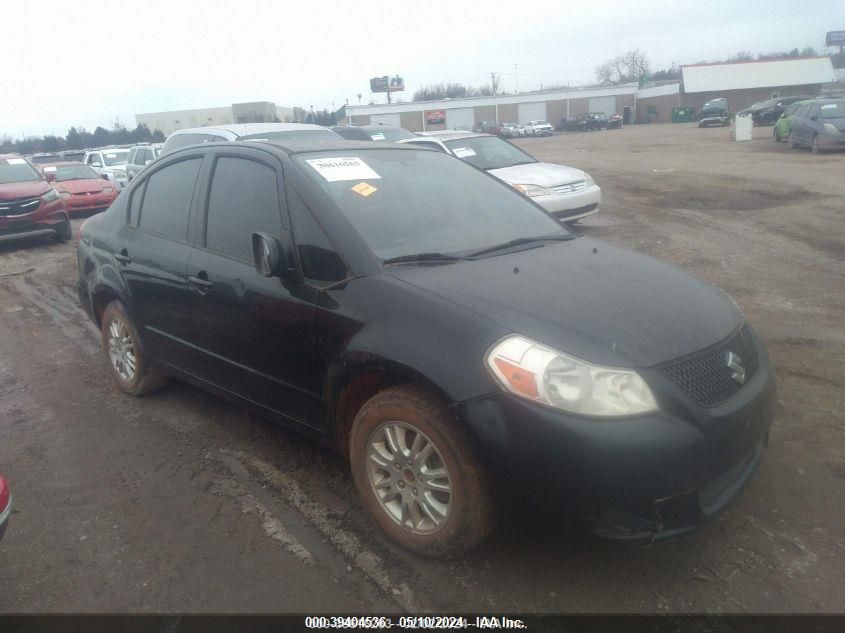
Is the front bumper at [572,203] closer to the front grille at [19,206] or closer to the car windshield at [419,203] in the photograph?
the car windshield at [419,203]

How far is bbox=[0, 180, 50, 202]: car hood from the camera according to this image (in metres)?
12.0

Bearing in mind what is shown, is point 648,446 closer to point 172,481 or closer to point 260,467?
point 260,467

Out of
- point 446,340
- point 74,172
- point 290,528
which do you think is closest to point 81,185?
point 74,172

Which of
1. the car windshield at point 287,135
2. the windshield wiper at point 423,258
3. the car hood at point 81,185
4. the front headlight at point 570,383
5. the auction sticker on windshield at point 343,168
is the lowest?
the front headlight at point 570,383

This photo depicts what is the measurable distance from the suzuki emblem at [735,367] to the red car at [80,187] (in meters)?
16.1

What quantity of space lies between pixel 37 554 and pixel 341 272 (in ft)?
6.33

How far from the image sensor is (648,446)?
2445 millimetres

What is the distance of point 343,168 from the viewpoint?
3729 mm

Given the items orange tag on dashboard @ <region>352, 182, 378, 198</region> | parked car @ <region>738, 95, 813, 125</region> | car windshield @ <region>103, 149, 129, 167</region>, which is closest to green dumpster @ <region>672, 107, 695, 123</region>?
parked car @ <region>738, 95, 813, 125</region>

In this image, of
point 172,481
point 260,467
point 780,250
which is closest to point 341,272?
point 260,467

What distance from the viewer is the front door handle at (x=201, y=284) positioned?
3830 mm

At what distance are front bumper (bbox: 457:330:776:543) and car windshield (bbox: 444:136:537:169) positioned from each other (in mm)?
8436

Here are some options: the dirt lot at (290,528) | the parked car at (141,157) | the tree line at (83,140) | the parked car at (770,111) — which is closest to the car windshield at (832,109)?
the dirt lot at (290,528)

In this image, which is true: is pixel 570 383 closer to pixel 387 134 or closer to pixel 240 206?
pixel 240 206
